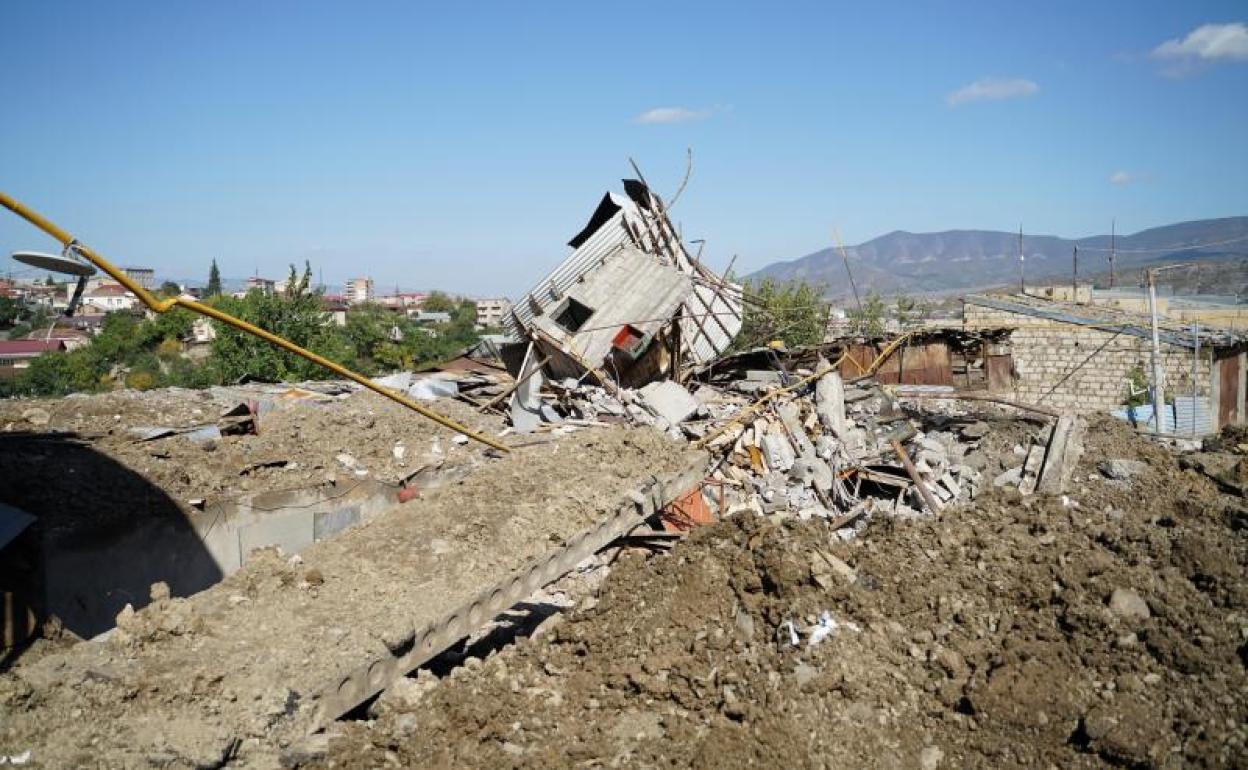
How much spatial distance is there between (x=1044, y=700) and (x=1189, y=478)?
20.4ft

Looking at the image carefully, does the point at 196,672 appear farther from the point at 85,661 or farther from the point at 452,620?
the point at 452,620

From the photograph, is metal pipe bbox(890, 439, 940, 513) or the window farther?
the window

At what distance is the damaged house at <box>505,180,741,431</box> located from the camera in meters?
11.2

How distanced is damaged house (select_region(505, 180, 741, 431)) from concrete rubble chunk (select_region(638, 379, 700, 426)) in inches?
23.4

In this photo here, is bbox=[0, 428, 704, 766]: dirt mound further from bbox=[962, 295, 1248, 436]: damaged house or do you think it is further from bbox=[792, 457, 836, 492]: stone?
bbox=[962, 295, 1248, 436]: damaged house

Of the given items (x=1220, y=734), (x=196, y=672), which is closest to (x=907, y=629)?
(x=1220, y=734)

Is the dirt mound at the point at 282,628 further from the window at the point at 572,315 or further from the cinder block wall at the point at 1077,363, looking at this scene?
the cinder block wall at the point at 1077,363

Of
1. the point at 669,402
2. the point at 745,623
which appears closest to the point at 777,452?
the point at 669,402

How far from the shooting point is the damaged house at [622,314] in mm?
11250

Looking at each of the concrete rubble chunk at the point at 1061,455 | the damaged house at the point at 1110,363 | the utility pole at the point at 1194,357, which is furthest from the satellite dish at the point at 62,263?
the utility pole at the point at 1194,357

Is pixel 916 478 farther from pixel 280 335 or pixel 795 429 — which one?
pixel 280 335

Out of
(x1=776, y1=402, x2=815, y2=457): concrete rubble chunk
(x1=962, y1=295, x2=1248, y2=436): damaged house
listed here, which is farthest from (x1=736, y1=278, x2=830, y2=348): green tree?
(x1=776, y1=402, x2=815, y2=457): concrete rubble chunk

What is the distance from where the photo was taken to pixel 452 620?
5.48 meters

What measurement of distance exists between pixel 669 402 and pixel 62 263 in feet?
25.6
